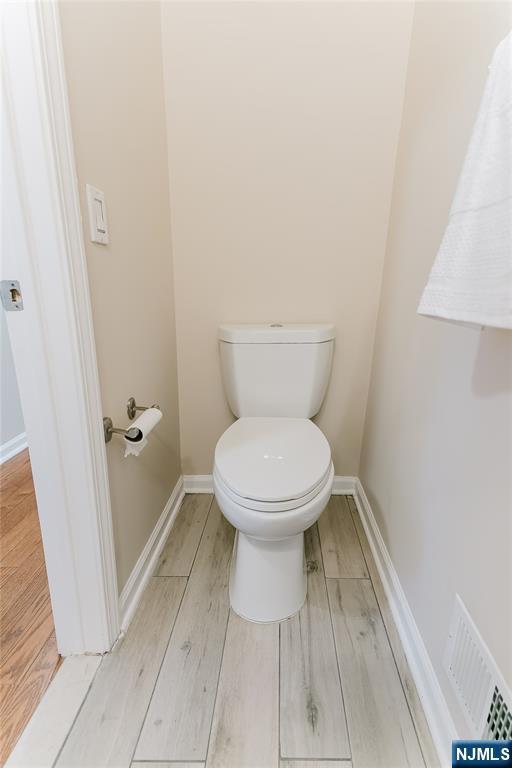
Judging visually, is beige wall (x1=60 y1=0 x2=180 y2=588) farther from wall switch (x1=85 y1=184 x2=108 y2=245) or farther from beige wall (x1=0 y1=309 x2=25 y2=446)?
beige wall (x1=0 y1=309 x2=25 y2=446)

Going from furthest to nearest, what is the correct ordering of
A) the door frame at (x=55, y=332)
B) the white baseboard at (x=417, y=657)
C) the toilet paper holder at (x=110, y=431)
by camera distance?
the toilet paper holder at (x=110, y=431) < the white baseboard at (x=417, y=657) < the door frame at (x=55, y=332)

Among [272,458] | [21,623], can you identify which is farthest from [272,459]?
[21,623]

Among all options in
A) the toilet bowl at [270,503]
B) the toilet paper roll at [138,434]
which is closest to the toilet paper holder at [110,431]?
the toilet paper roll at [138,434]

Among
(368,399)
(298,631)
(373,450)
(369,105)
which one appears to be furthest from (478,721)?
(369,105)

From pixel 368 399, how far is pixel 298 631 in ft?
2.90

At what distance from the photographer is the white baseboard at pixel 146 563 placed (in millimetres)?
1031

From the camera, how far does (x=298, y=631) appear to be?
39.9 inches

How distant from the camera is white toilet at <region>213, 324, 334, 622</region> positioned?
36.0 inches

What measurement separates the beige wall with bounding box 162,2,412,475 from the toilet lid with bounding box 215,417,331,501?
377mm

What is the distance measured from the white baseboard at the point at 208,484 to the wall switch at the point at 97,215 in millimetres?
1123

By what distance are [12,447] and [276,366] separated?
1.64 meters

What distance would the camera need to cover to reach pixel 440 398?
842 mm

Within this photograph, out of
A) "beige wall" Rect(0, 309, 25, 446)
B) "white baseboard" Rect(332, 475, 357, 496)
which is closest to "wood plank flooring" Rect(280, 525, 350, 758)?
"white baseboard" Rect(332, 475, 357, 496)

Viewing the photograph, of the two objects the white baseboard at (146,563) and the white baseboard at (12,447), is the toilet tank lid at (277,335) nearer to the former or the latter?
the white baseboard at (146,563)
